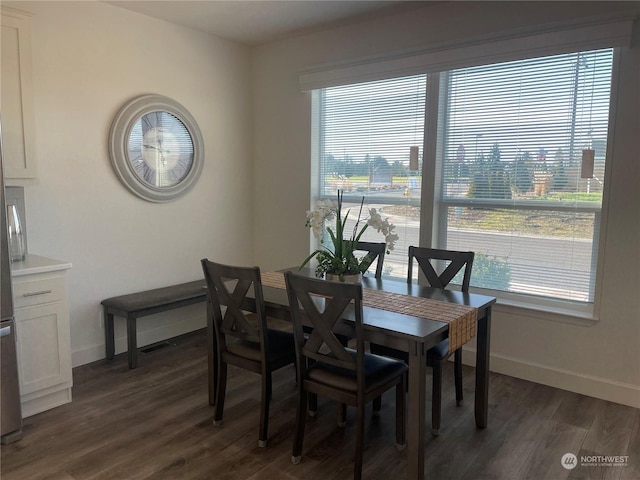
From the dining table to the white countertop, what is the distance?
0.94 meters

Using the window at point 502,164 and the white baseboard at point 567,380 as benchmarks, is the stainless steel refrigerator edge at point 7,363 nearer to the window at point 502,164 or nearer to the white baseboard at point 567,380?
the window at point 502,164

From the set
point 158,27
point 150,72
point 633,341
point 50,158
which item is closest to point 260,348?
point 50,158

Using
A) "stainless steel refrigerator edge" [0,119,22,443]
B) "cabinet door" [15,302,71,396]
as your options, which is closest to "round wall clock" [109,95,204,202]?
"cabinet door" [15,302,71,396]

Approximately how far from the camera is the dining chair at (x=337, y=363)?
206cm

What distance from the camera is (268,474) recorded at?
2.20m

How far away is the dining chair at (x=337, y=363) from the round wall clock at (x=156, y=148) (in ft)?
6.88

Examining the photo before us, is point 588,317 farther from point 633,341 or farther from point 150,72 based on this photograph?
point 150,72

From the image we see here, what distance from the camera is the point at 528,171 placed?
3217mm

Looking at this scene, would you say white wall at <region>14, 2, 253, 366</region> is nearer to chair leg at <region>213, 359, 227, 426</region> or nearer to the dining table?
the dining table

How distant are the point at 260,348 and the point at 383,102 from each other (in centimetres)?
236

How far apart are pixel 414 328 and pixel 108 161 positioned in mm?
2703

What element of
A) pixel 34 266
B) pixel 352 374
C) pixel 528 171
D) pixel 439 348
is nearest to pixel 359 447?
pixel 352 374

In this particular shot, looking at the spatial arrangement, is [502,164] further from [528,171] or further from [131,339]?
[131,339]

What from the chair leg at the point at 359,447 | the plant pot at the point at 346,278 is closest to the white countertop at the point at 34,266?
the plant pot at the point at 346,278
